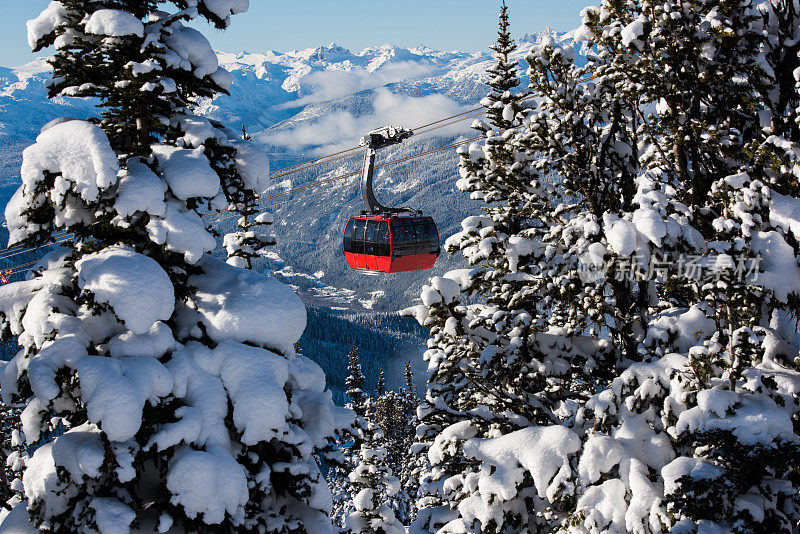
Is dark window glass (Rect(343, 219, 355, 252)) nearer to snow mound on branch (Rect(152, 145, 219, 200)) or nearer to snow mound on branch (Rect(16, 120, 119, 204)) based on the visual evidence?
snow mound on branch (Rect(152, 145, 219, 200))

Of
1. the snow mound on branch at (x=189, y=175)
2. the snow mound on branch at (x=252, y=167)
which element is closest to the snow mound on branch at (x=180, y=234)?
the snow mound on branch at (x=189, y=175)

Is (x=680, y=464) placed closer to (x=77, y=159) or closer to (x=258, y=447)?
(x=258, y=447)

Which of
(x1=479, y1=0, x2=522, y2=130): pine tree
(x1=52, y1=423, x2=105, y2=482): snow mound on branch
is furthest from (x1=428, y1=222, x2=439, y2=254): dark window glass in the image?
(x1=52, y1=423, x2=105, y2=482): snow mound on branch

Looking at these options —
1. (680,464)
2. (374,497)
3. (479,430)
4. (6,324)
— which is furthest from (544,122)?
(374,497)

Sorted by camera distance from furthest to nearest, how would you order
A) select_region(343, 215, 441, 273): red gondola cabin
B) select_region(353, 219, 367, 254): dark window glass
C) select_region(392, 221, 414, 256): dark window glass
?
select_region(353, 219, 367, 254): dark window glass < select_region(343, 215, 441, 273): red gondola cabin < select_region(392, 221, 414, 256): dark window glass

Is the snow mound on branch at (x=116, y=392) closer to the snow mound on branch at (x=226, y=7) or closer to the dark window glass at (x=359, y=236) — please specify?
the snow mound on branch at (x=226, y=7)

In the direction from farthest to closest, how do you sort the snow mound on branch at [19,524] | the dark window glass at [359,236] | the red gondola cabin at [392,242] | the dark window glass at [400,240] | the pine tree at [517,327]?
the dark window glass at [359,236]
the red gondola cabin at [392,242]
the dark window glass at [400,240]
the pine tree at [517,327]
the snow mound on branch at [19,524]
